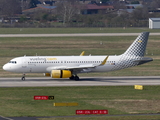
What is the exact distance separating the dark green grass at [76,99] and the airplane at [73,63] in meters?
6.98

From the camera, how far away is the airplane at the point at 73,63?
53.2m

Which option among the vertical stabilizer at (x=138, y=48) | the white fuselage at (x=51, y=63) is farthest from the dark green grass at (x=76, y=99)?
the vertical stabilizer at (x=138, y=48)

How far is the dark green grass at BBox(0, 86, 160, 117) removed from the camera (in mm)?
34219

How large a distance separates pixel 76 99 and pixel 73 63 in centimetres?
1495

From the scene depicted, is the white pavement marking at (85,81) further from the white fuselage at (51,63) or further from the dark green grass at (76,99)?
the dark green grass at (76,99)

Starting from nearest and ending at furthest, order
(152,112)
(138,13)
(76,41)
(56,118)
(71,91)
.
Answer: (56,118) < (152,112) < (71,91) < (76,41) < (138,13)

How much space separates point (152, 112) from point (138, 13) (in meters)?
153

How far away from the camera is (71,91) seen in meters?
44.2

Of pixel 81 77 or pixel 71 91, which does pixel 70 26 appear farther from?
pixel 71 91

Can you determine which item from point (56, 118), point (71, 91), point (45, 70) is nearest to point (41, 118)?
point (56, 118)

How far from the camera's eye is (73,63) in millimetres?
54188

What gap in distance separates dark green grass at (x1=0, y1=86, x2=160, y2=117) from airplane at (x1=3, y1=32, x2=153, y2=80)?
6982mm

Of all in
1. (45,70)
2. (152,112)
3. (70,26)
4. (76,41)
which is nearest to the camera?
(152,112)

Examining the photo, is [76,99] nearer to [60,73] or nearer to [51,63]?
[60,73]
